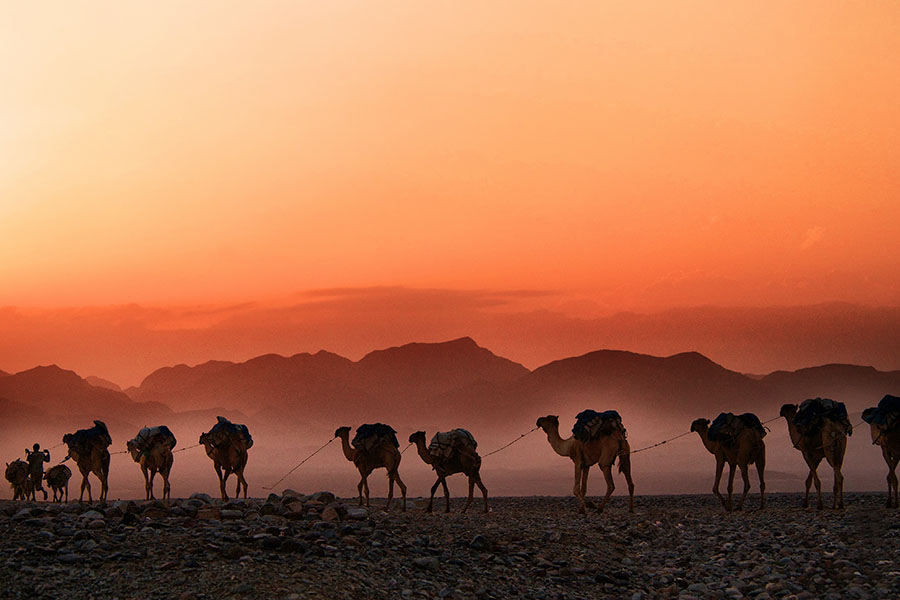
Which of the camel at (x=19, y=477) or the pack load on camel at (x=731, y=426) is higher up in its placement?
the pack load on camel at (x=731, y=426)

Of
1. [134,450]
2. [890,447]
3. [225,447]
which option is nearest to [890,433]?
[890,447]

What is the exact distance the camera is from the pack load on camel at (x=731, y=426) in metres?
30.6

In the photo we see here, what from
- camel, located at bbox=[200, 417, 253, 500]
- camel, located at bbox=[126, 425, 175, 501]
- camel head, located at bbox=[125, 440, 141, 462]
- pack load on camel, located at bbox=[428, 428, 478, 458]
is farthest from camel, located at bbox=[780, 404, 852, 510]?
camel head, located at bbox=[125, 440, 141, 462]

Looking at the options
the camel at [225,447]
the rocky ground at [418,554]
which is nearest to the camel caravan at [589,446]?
the camel at [225,447]

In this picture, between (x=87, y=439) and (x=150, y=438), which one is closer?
(x=150, y=438)

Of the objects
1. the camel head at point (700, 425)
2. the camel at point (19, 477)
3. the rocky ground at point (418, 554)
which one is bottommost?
the rocky ground at point (418, 554)

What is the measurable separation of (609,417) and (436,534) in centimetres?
849

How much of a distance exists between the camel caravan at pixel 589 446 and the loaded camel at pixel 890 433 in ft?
0.09

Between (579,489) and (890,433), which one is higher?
(890,433)

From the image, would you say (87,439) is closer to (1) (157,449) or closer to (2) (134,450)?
(2) (134,450)

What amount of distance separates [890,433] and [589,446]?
873 centimetres

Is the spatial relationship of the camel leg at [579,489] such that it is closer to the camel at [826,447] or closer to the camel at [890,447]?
the camel at [826,447]

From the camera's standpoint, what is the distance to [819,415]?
29.2 metres

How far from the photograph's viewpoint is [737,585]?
67.8 ft
